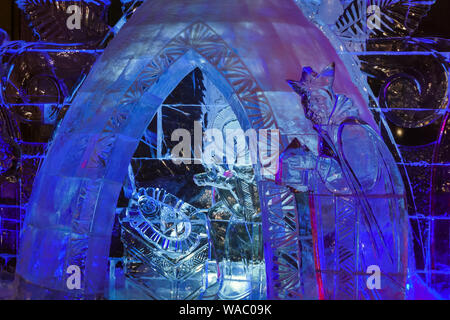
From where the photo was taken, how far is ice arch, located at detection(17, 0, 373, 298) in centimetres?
281

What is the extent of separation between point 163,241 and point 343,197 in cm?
131

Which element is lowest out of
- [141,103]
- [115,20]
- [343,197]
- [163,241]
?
[163,241]

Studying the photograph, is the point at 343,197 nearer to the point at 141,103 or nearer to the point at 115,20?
the point at 141,103

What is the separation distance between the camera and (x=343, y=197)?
274cm

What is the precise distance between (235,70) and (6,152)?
1655 mm

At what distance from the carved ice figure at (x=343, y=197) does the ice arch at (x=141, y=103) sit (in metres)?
0.12

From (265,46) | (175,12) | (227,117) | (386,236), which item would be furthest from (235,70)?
(386,236)

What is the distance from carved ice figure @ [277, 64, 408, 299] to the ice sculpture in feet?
3.45

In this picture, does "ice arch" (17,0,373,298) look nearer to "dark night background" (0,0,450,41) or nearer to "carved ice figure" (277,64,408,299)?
"carved ice figure" (277,64,408,299)

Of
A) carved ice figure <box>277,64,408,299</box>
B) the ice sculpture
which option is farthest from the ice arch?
the ice sculpture

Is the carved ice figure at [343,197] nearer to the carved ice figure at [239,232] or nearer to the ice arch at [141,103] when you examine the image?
the ice arch at [141,103]

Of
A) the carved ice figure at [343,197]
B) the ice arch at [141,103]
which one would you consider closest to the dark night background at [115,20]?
the ice arch at [141,103]

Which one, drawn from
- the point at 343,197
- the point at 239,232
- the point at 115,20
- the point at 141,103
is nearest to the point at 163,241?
the point at 239,232

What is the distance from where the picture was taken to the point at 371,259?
2.76 meters
